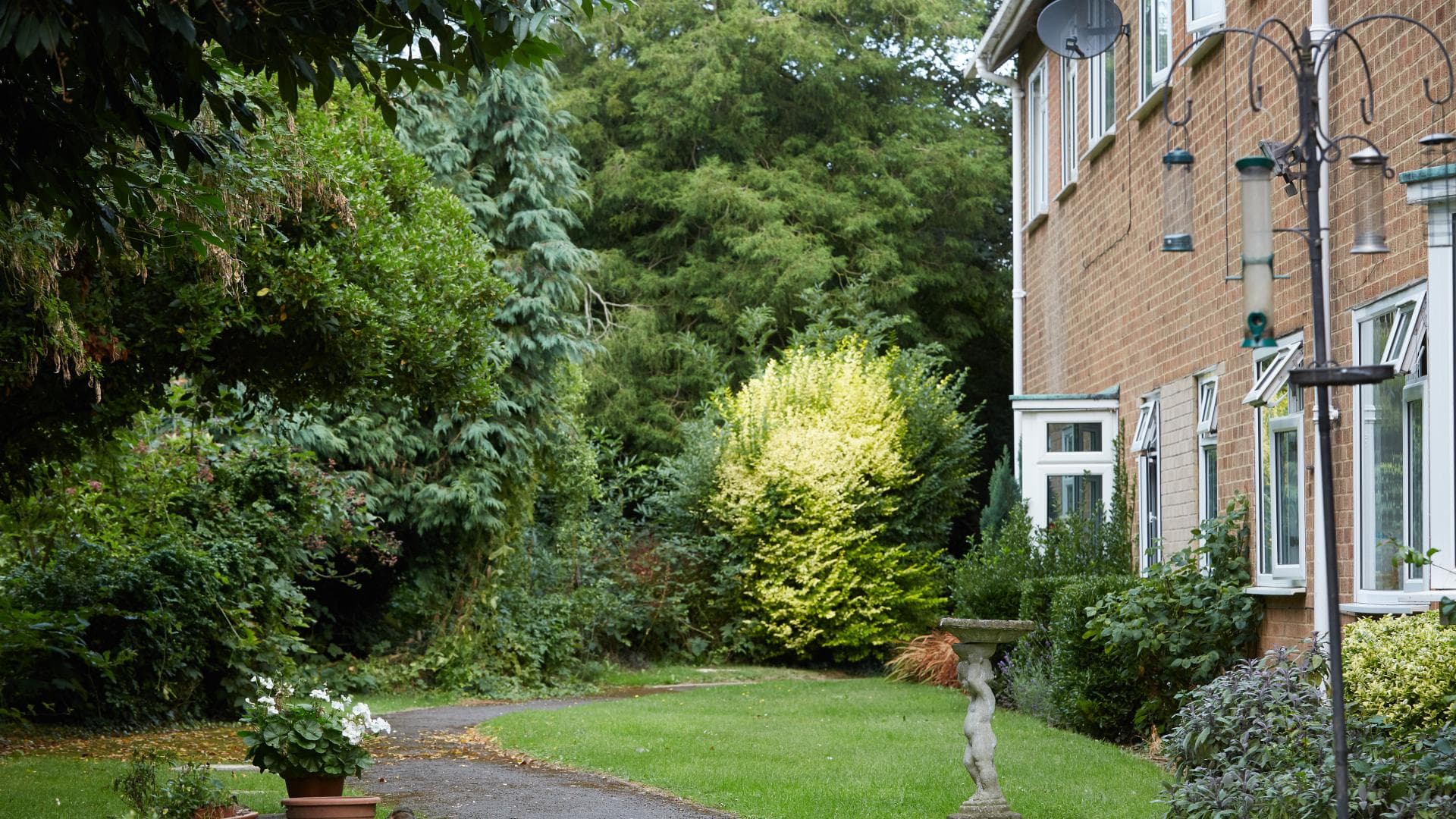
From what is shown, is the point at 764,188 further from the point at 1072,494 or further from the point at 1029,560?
the point at 1029,560

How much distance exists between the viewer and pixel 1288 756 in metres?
6.73

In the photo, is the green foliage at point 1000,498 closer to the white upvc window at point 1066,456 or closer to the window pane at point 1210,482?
the white upvc window at point 1066,456

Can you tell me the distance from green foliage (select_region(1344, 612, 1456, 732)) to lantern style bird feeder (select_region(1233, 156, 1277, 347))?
2274 mm

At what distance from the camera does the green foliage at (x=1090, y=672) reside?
38.2 feet

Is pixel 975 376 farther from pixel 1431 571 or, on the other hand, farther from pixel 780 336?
pixel 1431 571

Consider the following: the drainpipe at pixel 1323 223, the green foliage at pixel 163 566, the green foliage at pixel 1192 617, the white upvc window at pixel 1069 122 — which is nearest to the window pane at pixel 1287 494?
the green foliage at pixel 1192 617

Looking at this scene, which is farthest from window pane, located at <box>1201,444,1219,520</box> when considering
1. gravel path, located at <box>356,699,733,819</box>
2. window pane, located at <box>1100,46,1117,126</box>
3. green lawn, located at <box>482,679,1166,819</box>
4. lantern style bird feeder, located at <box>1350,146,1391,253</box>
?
lantern style bird feeder, located at <box>1350,146,1391,253</box>

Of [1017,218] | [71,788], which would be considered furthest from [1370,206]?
[1017,218]

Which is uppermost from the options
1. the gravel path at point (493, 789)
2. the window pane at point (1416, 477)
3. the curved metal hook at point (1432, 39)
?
the curved metal hook at point (1432, 39)

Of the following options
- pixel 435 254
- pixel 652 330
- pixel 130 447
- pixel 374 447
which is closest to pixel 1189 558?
pixel 435 254

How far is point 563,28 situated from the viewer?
26672mm

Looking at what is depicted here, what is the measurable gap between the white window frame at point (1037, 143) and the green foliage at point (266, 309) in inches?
322

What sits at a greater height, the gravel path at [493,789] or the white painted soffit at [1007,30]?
the white painted soffit at [1007,30]

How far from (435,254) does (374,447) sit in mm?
7864
